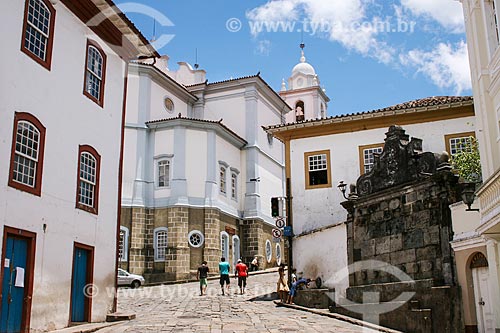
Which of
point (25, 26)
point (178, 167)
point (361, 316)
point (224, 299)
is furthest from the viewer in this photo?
point (178, 167)

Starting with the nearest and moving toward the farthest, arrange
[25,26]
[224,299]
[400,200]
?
1. [25,26]
2. [400,200]
3. [224,299]

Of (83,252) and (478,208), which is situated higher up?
(478,208)

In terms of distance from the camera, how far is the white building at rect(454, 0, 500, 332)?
43.2ft

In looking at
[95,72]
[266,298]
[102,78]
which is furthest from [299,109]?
[95,72]

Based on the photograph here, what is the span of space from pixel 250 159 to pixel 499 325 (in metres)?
24.5

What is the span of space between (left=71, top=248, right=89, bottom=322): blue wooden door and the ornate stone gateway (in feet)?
24.5

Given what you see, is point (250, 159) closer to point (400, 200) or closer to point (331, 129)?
point (331, 129)

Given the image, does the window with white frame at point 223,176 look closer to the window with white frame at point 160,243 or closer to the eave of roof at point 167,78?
the window with white frame at point 160,243

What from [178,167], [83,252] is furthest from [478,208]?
[178,167]

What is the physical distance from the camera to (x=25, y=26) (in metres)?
12.3

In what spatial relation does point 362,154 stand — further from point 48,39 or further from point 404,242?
point 48,39

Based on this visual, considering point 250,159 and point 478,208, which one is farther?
point 250,159

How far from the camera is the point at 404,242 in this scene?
17.3 metres

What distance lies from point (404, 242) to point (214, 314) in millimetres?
5894
